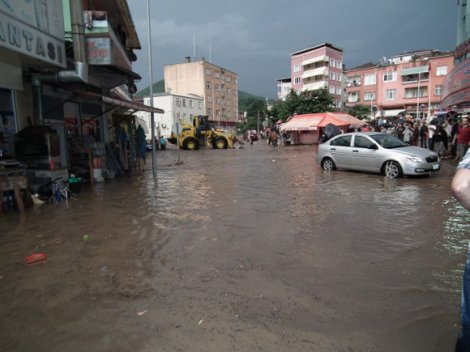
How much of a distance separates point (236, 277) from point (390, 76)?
6866cm

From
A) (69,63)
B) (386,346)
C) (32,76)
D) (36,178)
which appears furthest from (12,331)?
(69,63)

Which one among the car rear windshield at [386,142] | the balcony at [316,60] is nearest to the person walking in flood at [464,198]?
the car rear windshield at [386,142]

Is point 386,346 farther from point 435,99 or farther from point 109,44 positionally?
point 435,99

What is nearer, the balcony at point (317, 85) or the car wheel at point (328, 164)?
the car wheel at point (328, 164)

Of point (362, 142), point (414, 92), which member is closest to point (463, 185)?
point (362, 142)

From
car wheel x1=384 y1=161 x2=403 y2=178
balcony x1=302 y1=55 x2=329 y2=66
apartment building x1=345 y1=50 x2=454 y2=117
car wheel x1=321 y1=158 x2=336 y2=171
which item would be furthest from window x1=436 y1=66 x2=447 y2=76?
car wheel x1=384 y1=161 x2=403 y2=178

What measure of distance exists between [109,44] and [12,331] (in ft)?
29.6

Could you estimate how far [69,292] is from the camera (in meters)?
3.71

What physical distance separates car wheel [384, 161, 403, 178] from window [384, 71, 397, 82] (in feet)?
195

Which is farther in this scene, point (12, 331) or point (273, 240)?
point (273, 240)

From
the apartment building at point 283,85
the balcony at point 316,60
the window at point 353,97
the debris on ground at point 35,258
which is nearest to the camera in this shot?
the debris on ground at point 35,258

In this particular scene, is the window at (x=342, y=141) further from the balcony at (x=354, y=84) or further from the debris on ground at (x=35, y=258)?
the balcony at (x=354, y=84)

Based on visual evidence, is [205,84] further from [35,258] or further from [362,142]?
[35,258]

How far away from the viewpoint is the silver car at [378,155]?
10.8 meters
